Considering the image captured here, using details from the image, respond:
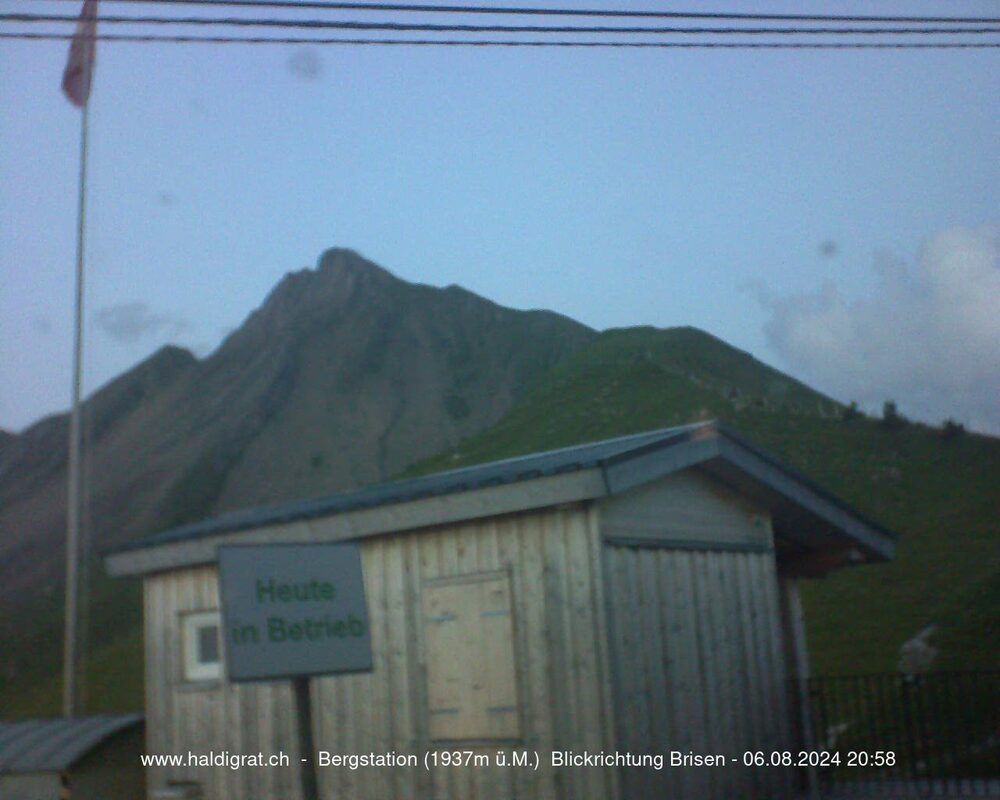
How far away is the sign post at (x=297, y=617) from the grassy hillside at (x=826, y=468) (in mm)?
12806

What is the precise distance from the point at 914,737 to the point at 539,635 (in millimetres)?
7453

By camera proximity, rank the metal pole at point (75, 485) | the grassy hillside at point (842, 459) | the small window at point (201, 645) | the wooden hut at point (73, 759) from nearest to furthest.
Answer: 1. the wooden hut at point (73, 759)
2. the small window at point (201, 645)
3. the metal pole at point (75, 485)
4. the grassy hillside at point (842, 459)

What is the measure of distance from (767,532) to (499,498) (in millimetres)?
3990

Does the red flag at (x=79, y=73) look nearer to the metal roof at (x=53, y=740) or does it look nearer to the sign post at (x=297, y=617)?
the metal roof at (x=53, y=740)

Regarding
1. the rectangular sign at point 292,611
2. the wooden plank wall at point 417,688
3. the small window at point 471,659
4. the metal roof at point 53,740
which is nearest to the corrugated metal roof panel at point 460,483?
the wooden plank wall at point 417,688

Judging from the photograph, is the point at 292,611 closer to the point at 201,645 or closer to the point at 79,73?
the point at 201,645

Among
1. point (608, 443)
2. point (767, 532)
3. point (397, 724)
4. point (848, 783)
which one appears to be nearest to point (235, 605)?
point (397, 724)

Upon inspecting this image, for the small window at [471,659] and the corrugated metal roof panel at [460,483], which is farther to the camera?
the small window at [471,659]

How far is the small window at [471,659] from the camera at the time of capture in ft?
30.1

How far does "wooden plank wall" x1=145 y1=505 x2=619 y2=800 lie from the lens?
8805 mm

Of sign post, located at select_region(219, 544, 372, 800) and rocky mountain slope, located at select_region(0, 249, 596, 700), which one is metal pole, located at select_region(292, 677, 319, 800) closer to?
sign post, located at select_region(219, 544, 372, 800)

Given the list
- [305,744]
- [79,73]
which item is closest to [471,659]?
[305,744]

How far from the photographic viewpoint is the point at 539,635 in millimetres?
9047

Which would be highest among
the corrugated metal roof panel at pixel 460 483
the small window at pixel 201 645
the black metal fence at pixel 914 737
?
the corrugated metal roof panel at pixel 460 483
